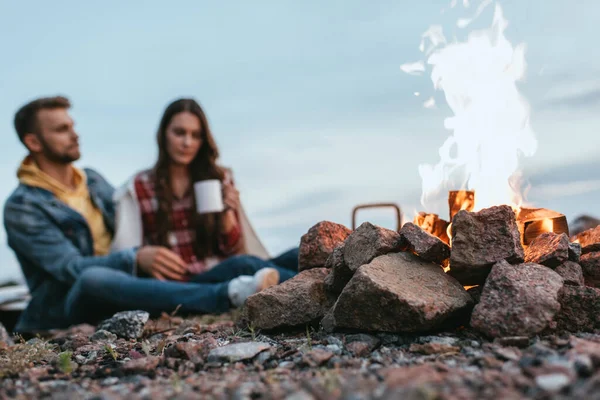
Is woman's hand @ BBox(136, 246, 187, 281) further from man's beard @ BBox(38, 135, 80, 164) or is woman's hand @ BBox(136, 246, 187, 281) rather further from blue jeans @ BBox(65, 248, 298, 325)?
man's beard @ BBox(38, 135, 80, 164)

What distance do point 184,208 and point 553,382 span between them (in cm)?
593

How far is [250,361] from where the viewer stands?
3199 millimetres

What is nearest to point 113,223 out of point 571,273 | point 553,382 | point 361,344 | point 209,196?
point 209,196

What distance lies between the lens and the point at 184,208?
7668mm

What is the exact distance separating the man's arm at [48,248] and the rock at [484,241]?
442 cm

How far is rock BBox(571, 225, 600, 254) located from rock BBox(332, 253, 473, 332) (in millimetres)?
1121

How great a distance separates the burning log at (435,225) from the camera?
428cm

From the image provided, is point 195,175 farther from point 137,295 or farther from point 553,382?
point 553,382

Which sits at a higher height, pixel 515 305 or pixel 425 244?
pixel 425 244

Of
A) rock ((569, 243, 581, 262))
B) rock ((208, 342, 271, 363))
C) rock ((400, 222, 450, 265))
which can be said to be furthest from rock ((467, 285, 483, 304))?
rock ((208, 342, 271, 363))

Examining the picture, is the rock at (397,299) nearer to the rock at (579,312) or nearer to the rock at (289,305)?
the rock at (289,305)

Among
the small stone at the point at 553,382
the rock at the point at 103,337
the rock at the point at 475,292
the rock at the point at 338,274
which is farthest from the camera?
the rock at the point at 103,337

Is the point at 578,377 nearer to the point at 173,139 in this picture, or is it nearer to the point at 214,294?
the point at 214,294

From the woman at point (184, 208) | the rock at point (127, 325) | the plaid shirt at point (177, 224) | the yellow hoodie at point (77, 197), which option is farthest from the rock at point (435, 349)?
the yellow hoodie at point (77, 197)
